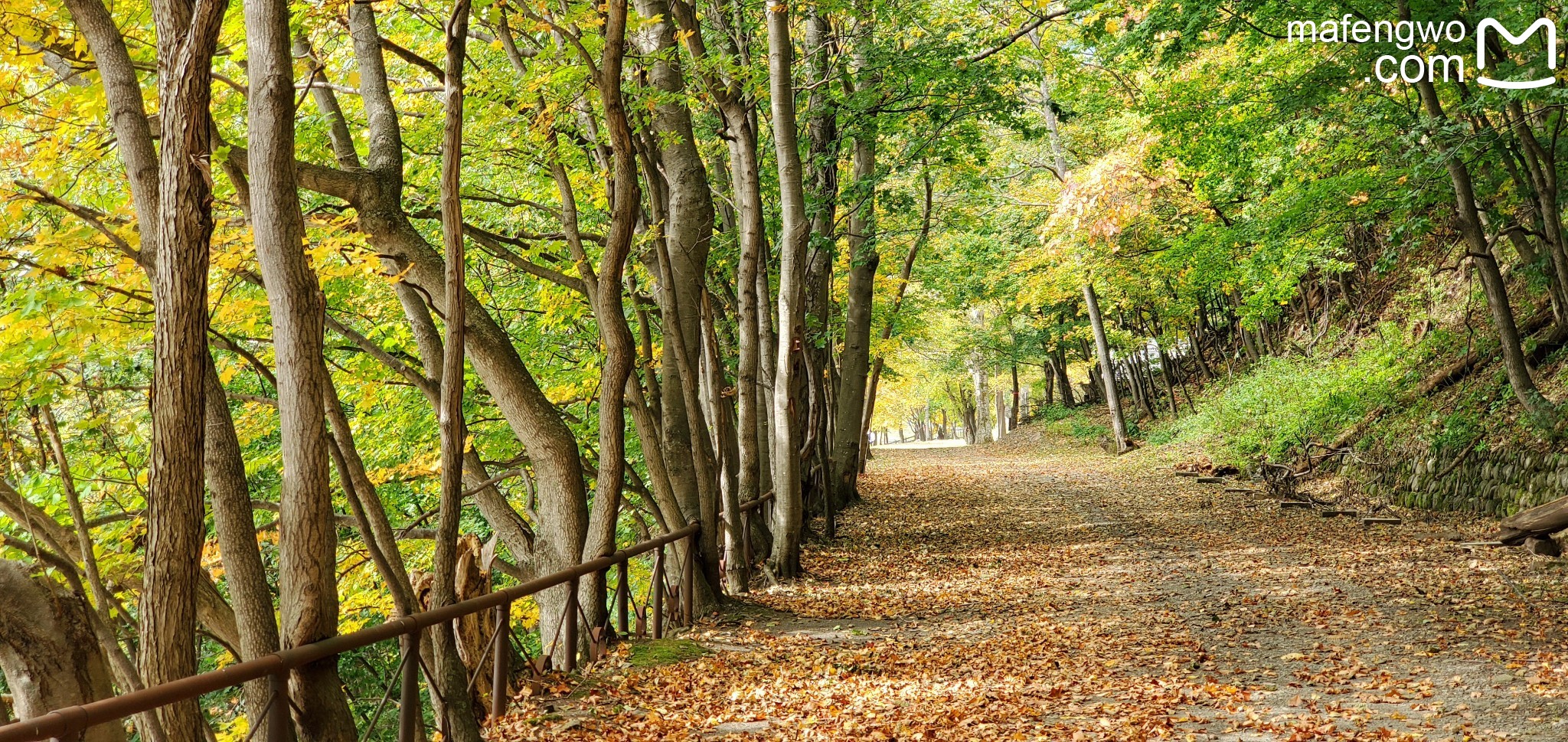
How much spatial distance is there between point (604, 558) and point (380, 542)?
171 centimetres

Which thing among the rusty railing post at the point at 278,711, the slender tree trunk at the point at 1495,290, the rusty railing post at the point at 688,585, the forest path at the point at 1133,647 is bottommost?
the forest path at the point at 1133,647

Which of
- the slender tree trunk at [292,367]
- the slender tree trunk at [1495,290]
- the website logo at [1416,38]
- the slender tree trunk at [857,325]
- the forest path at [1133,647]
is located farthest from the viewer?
the slender tree trunk at [857,325]

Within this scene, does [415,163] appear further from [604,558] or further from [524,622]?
[524,622]

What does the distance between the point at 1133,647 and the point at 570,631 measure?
4210mm

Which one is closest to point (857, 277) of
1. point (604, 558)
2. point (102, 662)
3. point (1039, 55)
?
point (1039, 55)

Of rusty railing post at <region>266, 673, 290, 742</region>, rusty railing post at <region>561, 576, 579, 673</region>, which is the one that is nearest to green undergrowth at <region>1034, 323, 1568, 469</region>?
rusty railing post at <region>561, 576, 579, 673</region>

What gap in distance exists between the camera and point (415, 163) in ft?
35.1

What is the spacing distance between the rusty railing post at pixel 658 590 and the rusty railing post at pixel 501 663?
234 centimetres

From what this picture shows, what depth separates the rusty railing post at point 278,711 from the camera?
3910 mm

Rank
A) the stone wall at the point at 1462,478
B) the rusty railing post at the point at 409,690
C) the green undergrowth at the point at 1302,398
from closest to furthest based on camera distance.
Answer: the rusty railing post at the point at 409,690, the stone wall at the point at 1462,478, the green undergrowth at the point at 1302,398

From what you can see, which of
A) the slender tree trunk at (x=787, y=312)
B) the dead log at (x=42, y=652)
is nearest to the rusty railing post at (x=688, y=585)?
the slender tree trunk at (x=787, y=312)

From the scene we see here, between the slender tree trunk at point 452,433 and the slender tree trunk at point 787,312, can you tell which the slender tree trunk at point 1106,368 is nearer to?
the slender tree trunk at point 787,312

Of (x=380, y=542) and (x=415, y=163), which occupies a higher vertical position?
(x=415, y=163)

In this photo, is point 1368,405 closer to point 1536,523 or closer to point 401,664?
point 1536,523
